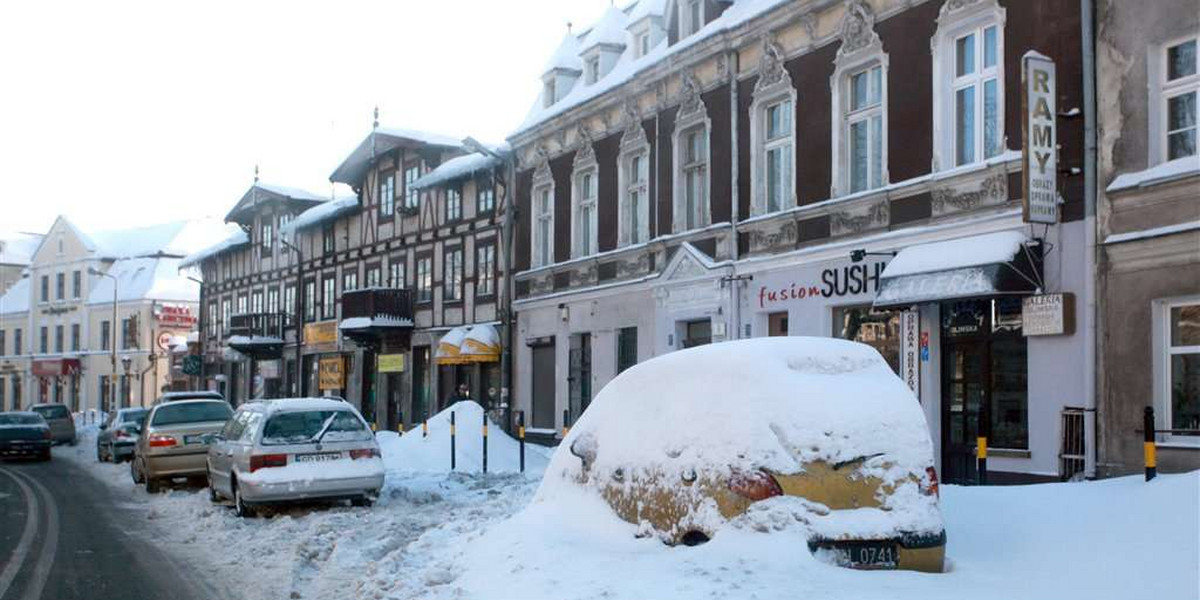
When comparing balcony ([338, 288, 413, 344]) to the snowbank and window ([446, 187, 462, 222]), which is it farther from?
the snowbank

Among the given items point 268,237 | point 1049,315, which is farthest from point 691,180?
point 268,237

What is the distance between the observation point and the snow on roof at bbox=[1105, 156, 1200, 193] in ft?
41.7

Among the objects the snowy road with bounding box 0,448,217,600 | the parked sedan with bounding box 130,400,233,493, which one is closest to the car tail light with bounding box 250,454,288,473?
the snowy road with bounding box 0,448,217,600

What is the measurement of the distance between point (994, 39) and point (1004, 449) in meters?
5.51

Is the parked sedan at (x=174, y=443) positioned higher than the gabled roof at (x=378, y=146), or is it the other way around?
the gabled roof at (x=378, y=146)

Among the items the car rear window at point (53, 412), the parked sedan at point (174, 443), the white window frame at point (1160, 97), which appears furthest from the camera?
the car rear window at point (53, 412)

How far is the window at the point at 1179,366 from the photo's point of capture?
1278cm

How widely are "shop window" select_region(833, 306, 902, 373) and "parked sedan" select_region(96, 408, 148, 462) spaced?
654 inches

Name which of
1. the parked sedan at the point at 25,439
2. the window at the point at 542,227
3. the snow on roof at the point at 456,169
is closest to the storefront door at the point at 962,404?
the window at the point at 542,227

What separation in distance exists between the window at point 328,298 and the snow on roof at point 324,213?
2.20 meters

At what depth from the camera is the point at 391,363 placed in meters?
36.9

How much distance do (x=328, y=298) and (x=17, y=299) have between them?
147 feet

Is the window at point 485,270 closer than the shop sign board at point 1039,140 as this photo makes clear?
No

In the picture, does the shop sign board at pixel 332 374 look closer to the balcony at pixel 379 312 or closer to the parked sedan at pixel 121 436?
the balcony at pixel 379 312
